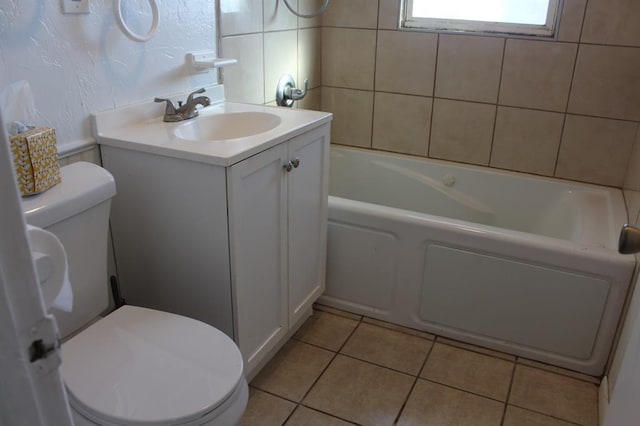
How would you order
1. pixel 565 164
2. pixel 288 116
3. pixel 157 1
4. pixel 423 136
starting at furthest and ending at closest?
1. pixel 423 136
2. pixel 565 164
3. pixel 288 116
4. pixel 157 1

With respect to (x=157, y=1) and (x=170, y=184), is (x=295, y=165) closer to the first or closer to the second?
(x=170, y=184)

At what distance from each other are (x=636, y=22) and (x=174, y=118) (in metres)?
1.89

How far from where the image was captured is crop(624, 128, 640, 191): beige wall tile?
Answer: 6.92ft

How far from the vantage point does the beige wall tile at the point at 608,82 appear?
2275mm

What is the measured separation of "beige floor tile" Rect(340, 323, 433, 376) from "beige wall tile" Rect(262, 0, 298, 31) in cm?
135

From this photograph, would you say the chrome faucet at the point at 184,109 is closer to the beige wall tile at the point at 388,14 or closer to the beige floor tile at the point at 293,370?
the beige floor tile at the point at 293,370

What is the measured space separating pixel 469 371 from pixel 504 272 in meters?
0.39

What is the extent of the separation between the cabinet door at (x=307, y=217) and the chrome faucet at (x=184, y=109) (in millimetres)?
371

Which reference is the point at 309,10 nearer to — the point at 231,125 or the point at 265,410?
the point at 231,125

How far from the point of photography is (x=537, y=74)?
244cm

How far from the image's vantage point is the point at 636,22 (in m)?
2.21

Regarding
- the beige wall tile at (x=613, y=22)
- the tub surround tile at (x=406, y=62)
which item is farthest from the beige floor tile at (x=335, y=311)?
the beige wall tile at (x=613, y=22)

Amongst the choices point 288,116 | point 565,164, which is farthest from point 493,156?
point 288,116

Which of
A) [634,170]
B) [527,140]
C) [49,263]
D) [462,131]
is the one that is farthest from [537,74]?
[49,263]
